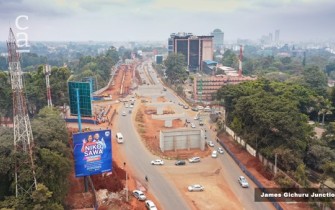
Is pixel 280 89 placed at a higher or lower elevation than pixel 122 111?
higher

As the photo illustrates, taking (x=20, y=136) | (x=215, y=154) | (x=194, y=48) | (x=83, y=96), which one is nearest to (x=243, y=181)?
(x=215, y=154)

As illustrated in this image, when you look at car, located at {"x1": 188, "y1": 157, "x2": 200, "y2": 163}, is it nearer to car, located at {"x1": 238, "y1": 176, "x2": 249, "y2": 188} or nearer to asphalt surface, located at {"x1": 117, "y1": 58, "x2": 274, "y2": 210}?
asphalt surface, located at {"x1": 117, "y1": 58, "x2": 274, "y2": 210}

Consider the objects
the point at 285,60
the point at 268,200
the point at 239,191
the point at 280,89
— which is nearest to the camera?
the point at 268,200

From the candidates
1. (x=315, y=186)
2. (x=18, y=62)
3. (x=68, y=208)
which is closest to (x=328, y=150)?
(x=315, y=186)

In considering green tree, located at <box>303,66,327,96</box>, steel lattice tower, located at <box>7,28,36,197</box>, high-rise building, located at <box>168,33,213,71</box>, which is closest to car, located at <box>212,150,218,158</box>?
steel lattice tower, located at <box>7,28,36,197</box>

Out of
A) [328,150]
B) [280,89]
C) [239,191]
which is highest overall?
[280,89]

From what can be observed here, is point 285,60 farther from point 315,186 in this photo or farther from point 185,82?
point 315,186

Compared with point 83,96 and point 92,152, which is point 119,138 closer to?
point 83,96
